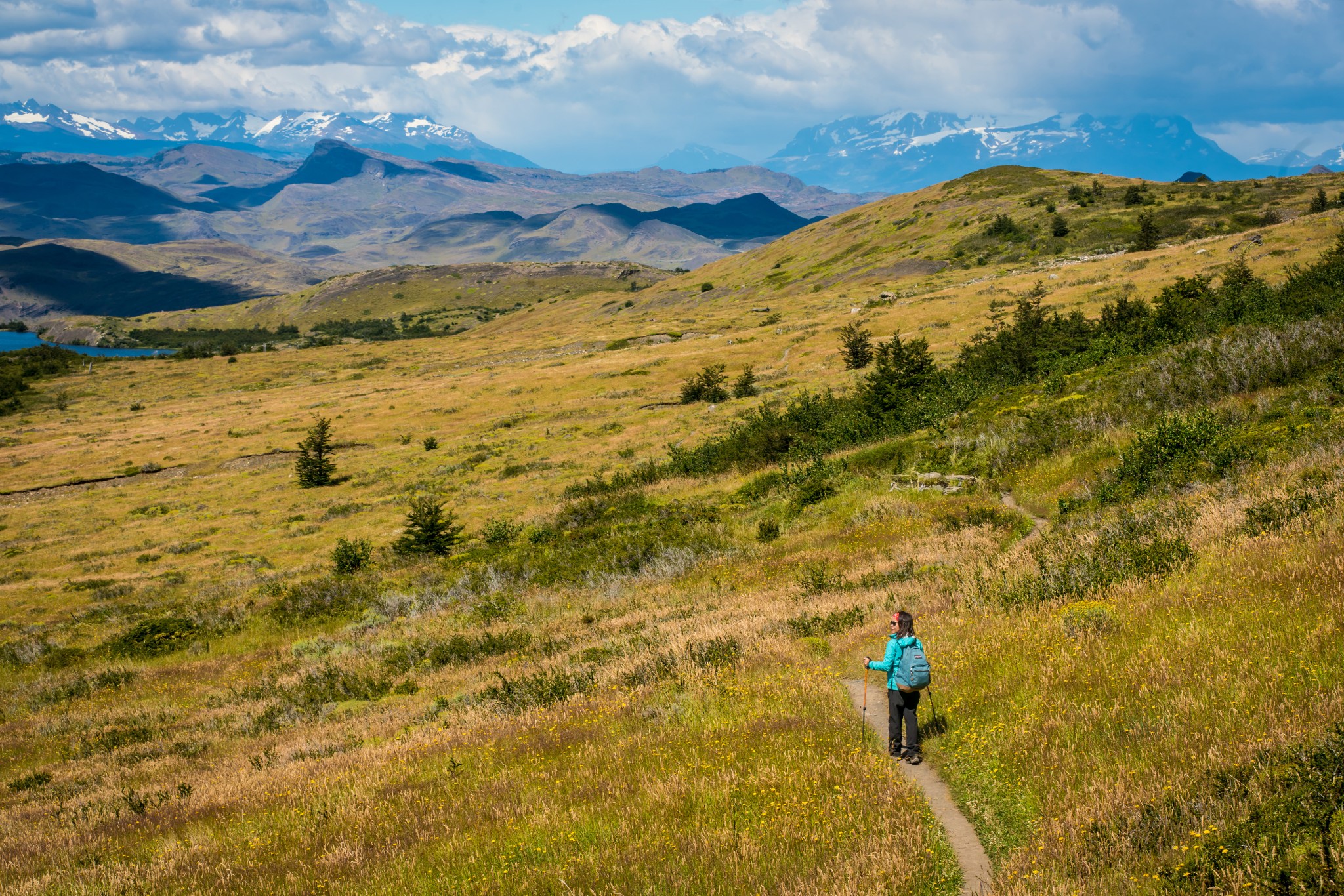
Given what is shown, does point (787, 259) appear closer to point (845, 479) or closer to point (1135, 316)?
point (1135, 316)

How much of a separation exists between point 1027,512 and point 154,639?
25.8m

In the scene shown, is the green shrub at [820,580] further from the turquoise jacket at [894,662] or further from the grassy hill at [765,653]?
the turquoise jacket at [894,662]

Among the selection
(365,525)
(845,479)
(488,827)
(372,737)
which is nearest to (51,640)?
(365,525)

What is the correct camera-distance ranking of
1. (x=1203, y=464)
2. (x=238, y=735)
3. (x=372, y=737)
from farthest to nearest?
(x=1203, y=464)
(x=238, y=735)
(x=372, y=737)

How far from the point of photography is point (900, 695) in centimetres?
745

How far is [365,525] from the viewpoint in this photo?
36562 mm

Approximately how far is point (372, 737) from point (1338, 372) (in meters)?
20.3

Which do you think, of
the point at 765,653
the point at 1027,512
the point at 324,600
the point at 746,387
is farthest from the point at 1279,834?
the point at 746,387

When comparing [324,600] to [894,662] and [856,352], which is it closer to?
[894,662]

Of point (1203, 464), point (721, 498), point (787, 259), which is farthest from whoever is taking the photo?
point (787, 259)

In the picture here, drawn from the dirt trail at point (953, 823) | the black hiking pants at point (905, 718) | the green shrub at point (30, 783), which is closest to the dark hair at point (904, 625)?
the black hiking pants at point (905, 718)

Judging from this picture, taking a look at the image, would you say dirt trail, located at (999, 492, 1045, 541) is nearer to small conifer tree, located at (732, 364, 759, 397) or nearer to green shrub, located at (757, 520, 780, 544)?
green shrub, located at (757, 520, 780, 544)

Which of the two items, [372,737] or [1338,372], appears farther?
[1338,372]

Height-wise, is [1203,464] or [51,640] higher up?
[1203,464]
